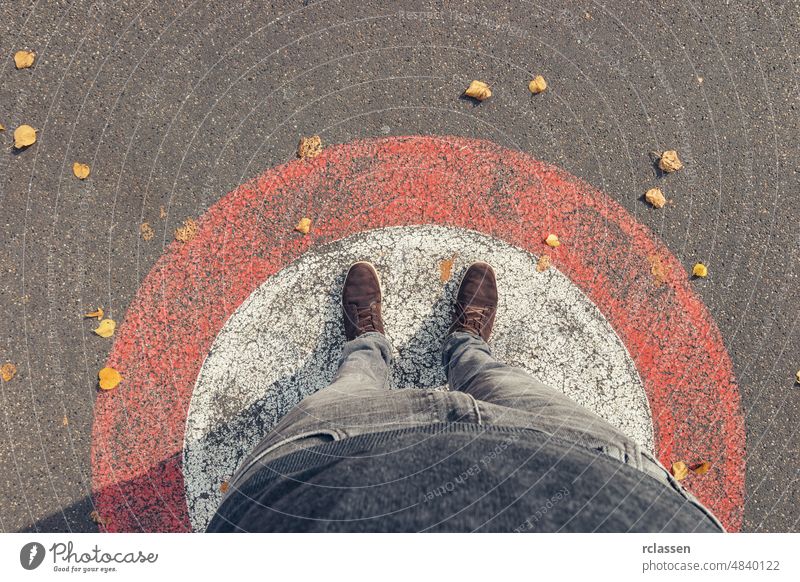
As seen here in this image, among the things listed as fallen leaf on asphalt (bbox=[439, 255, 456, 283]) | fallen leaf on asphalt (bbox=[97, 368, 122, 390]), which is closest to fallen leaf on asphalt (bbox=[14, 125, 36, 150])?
fallen leaf on asphalt (bbox=[97, 368, 122, 390])

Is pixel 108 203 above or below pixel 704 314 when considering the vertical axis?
above

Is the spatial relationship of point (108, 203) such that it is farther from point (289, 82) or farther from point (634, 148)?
point (634, 148)

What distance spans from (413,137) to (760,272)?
2.07 meters

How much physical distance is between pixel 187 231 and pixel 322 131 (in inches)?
35.5

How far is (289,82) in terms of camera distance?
2709 mm

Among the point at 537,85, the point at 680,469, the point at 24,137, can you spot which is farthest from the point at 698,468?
the point at 24,137

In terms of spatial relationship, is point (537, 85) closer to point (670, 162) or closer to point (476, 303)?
point (670, 162)

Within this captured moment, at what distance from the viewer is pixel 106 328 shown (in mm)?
2648

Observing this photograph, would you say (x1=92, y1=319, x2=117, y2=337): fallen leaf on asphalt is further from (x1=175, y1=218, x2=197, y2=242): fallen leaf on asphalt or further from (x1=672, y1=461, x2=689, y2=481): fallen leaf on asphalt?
(x1=672, y1=461, x2=689, y2=481): fallen leaf on asphalt

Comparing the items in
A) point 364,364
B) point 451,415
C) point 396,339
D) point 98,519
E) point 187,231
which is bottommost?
point 98,519

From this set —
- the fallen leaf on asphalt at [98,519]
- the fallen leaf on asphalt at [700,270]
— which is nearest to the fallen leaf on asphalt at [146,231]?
the fallen leaf on asphalt at [98,519]

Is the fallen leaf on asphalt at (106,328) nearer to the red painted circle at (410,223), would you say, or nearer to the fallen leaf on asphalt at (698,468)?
the red painted circle at (410,223)

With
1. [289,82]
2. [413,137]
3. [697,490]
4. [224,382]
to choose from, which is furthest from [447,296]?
[697,490]

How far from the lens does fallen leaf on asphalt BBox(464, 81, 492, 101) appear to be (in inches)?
107
